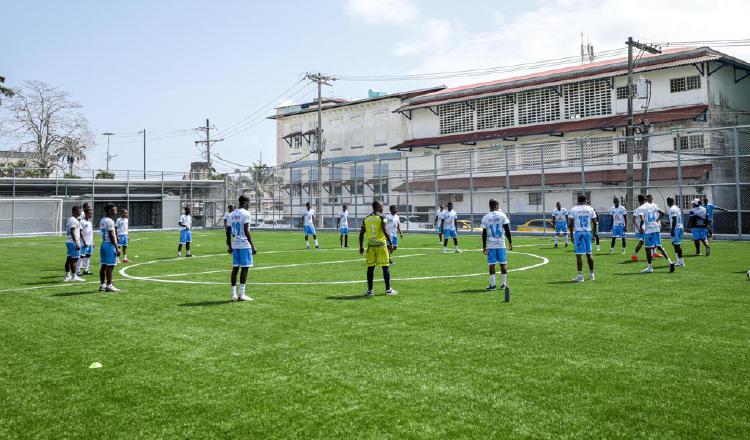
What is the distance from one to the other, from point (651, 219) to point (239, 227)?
11976 millimetres

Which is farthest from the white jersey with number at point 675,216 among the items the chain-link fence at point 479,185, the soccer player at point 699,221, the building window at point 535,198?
the building window at point 535,198

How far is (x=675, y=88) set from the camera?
1660 inches

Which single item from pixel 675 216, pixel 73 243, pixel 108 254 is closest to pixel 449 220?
pixel 675 216

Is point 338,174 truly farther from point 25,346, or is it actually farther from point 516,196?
point 25,346

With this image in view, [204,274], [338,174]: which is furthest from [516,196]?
[204,274]

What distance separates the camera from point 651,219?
1706cm

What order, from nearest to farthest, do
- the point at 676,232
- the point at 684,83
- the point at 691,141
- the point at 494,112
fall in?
the point at 676,232 < the point at 691,141 < the point at 684,83 < the point at 494,112

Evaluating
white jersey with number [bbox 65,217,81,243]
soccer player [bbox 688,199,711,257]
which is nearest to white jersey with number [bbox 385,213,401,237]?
soccer player [bbox 688,199,711,257]

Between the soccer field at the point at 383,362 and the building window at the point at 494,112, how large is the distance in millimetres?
38411

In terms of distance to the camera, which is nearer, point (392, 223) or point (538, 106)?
point (392, 223)

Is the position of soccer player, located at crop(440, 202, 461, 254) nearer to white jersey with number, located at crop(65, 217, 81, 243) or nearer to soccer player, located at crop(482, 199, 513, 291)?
soccer player, located at crop(482, 199, 513, 291)

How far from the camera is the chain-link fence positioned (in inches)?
1292

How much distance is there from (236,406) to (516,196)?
4001 cm

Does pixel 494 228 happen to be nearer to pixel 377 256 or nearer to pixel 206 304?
pixel 377 256
